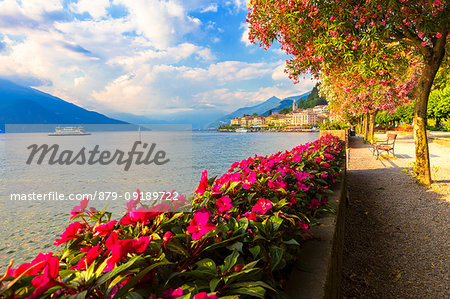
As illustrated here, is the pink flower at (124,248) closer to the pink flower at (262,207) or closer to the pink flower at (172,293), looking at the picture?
the pink flower at (172,293)

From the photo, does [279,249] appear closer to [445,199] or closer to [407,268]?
[407,268]

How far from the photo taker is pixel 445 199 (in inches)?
182

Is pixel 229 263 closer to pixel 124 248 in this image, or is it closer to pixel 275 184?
pixel 124 248

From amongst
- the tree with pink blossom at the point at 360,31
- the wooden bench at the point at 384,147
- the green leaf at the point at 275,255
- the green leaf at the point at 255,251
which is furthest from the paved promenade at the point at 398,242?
the wooden bench at the point at 384,147

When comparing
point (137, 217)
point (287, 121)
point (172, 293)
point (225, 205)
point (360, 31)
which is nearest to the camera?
point (172, 293)

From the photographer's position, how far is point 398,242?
10.7 feet

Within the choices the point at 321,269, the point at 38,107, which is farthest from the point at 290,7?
the point at 38,107

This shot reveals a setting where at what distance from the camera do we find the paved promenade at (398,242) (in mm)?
2396

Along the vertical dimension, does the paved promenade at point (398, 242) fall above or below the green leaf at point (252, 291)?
below

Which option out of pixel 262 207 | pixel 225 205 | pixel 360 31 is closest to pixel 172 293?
pixel 225 205

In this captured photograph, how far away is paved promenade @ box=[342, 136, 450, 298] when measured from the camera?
240 centimetres

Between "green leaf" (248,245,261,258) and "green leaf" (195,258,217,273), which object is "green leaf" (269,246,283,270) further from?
"green leaf" (195,258,217,273)

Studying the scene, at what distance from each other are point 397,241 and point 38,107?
4002 centimetres

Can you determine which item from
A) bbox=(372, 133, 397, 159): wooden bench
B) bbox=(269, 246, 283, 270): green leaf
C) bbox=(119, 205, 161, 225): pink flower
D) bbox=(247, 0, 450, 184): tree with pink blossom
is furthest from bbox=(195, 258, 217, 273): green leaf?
bbox=(372, 133, 397, 159): wooden bench
